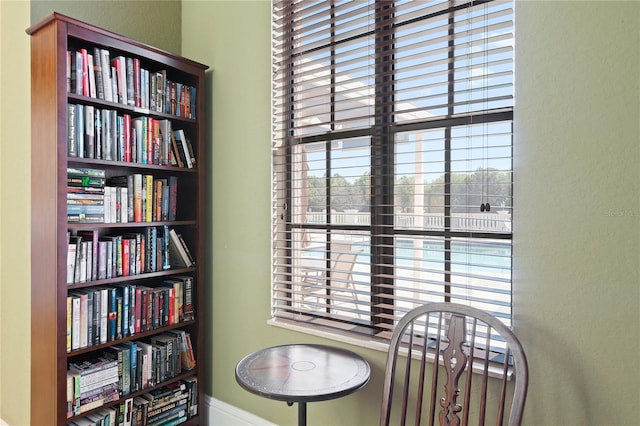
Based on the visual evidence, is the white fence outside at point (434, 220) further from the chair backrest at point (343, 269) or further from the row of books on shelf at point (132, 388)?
the row of books on shelf at point (132, 388)

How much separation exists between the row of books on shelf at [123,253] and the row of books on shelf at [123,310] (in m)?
0.08

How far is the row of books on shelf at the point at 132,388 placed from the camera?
1.93m

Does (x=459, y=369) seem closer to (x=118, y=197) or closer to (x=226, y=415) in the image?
(x=226, y=415)

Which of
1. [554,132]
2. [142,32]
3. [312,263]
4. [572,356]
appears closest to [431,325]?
[572,356]

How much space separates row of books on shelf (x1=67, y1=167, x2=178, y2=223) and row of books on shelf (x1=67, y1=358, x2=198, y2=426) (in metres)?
0.65

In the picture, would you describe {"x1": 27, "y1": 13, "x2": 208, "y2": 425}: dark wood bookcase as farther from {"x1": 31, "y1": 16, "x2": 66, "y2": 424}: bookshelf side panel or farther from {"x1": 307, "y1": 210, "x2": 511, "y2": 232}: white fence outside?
{"x1": 307, "y1": 210, "x2": 511, "y2": 232}: white fence outside

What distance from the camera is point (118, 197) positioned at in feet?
→ 6.75

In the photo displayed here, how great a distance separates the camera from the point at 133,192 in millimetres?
2123

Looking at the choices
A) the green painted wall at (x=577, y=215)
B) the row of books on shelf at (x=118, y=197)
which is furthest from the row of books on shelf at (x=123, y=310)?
the green painted wall at (x=577, y=215)

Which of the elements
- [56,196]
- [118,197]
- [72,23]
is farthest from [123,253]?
[72,23]

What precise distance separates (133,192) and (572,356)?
1.96 metres

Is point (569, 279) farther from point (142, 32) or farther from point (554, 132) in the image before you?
point (142, 32)

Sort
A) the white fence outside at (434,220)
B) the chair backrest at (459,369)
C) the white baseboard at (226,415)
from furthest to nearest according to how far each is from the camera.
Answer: the white baseboard at (226,415) → the white fence outside at (434,220) → the chair backrest at (459,369)
